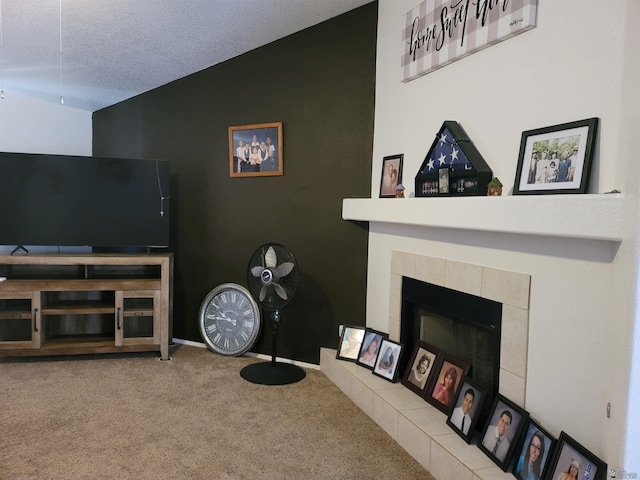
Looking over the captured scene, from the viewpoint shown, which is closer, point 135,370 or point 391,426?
point 391,426

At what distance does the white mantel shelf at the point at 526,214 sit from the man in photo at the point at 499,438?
2.52 feet

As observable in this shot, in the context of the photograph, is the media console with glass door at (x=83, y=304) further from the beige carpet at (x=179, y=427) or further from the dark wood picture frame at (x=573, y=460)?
the dark wood picture frame at (x=573, y=460)

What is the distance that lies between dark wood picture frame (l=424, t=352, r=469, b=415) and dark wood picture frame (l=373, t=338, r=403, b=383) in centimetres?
31

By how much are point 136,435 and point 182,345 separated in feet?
5.57

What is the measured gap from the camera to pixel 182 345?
14.1ft

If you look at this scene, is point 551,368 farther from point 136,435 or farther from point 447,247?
point 136,435

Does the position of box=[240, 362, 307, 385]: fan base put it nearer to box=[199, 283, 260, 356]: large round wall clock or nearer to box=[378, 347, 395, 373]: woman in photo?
box=[199, 283, 260, 356]: large round wall clock

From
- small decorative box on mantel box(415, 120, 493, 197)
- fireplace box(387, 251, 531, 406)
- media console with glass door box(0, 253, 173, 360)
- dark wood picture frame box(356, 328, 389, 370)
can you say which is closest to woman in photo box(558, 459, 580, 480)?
fireplace box(387, 251, 531, 406)

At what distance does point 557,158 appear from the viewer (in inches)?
76.5

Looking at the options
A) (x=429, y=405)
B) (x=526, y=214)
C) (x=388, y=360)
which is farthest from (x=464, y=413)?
(x=526, y=214)

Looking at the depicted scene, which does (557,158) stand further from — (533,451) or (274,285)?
(274,285)

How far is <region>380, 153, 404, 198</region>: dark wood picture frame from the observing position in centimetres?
314

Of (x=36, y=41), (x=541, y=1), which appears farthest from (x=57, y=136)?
(x=541, y=1)

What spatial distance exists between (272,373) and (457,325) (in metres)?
A: 1.38
